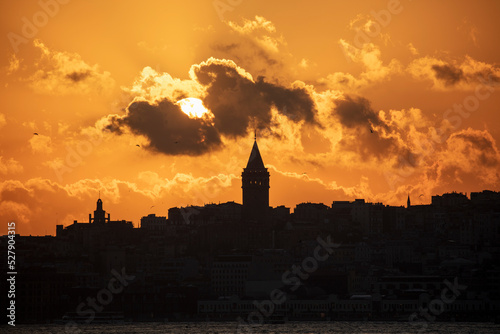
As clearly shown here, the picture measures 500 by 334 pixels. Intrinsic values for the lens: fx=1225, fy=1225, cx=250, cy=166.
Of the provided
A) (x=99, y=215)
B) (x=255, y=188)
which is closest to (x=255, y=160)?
(x=255, y=188)

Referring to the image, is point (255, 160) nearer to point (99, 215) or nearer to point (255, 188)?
point (255, 188)

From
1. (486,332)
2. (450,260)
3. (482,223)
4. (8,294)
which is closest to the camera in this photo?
(486,332)

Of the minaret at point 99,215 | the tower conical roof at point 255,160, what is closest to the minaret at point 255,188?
the tower conical roof at point 255,160

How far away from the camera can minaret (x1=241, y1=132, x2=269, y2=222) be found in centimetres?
16325

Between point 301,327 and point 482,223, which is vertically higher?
point 482,223

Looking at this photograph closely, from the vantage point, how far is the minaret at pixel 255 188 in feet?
536

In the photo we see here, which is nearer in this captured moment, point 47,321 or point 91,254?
point 47,321

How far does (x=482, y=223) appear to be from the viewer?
167m

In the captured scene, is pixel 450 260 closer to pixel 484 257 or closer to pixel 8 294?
pixel 484 257

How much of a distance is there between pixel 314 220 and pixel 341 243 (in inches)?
778

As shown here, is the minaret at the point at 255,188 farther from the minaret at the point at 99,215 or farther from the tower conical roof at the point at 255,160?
the minaret at the point at 99,215

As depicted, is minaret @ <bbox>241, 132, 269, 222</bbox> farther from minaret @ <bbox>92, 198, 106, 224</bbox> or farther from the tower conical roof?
minaret @ <bbox>92, 198, 106, 224</bbox>

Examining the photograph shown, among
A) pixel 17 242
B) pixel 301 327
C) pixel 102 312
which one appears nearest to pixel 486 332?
pixel 301 327

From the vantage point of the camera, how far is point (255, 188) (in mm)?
163500
